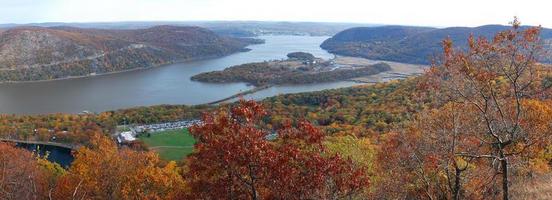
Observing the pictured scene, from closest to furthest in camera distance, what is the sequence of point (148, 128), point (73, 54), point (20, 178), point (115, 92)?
point (20, 178)
point (148, 128)
point (115, 92)
point (73, 54)

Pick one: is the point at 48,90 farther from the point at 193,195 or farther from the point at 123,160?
the point at 193,195

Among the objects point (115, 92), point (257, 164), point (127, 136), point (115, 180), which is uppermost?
point (257, 164)

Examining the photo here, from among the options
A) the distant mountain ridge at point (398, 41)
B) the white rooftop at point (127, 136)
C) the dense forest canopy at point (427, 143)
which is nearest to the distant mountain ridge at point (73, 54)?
the distant mountain ridge at point (398, 41)

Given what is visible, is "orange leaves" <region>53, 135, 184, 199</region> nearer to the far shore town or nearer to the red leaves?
the red leaves

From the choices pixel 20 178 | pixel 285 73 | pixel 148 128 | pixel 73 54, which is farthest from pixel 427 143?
pixel 73 54

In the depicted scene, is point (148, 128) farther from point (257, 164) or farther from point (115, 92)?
point (257, 164)

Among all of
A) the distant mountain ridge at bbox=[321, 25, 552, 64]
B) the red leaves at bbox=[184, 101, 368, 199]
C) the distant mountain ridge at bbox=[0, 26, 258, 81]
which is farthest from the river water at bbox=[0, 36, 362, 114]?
the red leaves at bbox=[184, 101, 368, 199]
